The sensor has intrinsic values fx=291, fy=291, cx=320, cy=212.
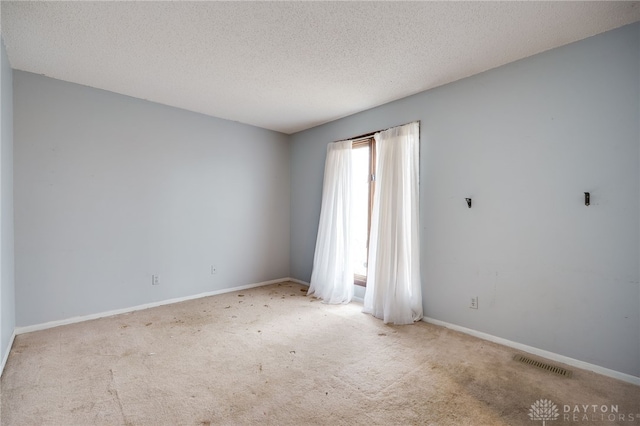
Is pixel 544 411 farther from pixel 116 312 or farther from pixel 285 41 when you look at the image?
pixel 116 312

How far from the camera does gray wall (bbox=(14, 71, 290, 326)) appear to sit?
303 centimetres

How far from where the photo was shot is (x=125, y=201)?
11.8 feet

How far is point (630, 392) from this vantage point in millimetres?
2037

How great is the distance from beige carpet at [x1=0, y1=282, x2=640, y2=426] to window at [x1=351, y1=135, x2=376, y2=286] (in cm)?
122

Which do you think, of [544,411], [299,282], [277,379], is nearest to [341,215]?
[299,282]

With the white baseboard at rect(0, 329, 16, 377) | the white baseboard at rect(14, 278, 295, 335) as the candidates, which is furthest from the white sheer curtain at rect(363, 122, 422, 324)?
the white baseboard at rect(0, 329, 16, 377)

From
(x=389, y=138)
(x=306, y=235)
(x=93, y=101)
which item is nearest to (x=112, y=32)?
(x=93, y=101)

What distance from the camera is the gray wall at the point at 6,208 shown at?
2.39 m

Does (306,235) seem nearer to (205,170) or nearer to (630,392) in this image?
(205,170)

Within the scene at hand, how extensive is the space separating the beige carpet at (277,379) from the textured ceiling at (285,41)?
266 centimetres

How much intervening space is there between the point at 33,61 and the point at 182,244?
2421 millimetres

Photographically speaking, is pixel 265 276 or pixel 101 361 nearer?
pixel 101 361

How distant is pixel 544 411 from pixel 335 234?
2877 mm

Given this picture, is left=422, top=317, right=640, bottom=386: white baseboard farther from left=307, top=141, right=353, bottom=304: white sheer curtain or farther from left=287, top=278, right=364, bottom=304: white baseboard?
left=307, top=141, right=353, bottom=304: white sheer curtain
